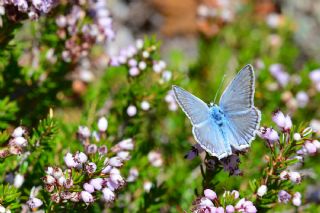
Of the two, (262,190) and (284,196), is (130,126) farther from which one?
(284,196)

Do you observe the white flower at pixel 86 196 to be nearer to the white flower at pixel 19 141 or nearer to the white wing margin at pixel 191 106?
the white flower at pixel 19 141

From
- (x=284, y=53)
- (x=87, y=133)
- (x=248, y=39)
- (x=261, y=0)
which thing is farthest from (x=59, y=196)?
(x=261, y=0)

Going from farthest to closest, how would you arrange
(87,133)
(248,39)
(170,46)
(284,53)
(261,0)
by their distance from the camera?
1. (261,0)
2. (170,46)
3. (248,39)
4. (284,53)
5. (87,133)

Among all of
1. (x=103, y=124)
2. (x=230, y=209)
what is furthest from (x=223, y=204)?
(x=103, y=124)

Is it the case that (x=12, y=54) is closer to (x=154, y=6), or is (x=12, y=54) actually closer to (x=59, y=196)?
(x=59, y=196)

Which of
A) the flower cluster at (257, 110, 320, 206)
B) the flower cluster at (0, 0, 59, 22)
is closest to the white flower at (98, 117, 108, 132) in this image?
the flower cluster at (0, 0, 59, 22)

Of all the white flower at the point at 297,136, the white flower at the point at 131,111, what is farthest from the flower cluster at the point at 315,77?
the white flower at the point at 297,136
